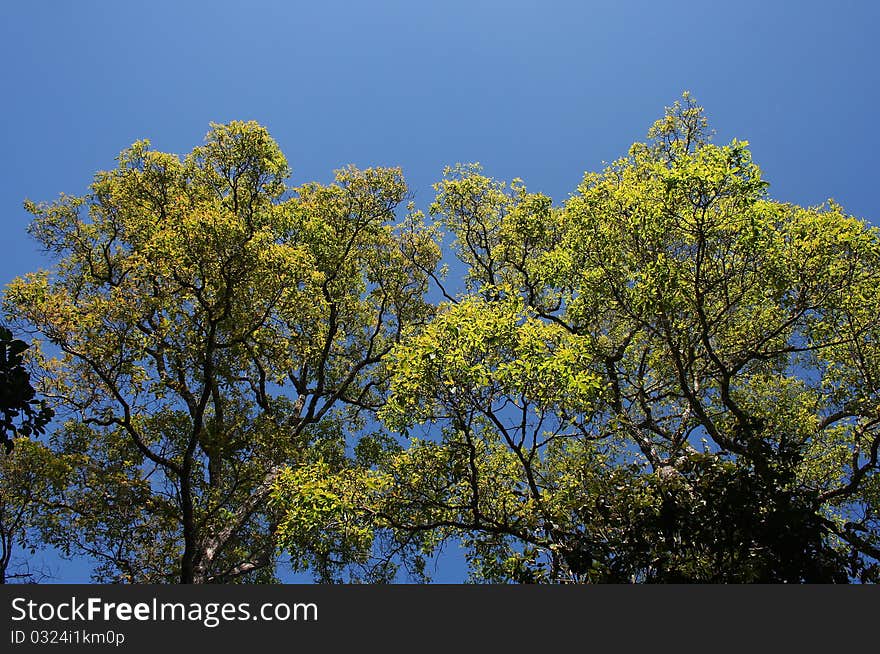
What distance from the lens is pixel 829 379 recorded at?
13102 mm

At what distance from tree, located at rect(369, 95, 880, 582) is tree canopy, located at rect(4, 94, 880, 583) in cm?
5

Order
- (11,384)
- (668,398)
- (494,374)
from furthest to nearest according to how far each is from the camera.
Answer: (668,398), (494,374), (11,384)

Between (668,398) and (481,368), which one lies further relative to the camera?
(668,398)

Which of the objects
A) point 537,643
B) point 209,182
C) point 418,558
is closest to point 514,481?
point 418,558

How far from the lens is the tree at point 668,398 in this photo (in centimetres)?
862

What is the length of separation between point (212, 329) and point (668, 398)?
10840 mm

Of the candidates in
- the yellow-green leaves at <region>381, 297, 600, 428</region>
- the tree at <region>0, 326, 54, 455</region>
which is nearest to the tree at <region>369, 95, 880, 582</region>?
the yellow-green leaves at <region>381, 297, 600, 428</region>

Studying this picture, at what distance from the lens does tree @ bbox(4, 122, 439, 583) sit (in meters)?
11.5

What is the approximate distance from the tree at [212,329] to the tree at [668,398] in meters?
3.28

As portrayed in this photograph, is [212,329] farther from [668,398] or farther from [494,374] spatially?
[668,398]

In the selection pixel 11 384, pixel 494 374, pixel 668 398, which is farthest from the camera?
pixel 668 398

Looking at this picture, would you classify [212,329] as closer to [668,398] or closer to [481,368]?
[481,368]

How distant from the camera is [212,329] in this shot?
11.7m

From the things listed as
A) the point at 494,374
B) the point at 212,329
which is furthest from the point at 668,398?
the point at 212,329
